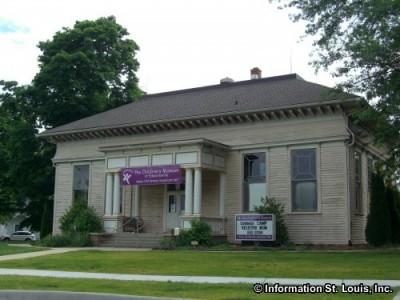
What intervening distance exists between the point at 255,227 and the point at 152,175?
6.04 metres

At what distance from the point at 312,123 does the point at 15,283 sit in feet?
54.9

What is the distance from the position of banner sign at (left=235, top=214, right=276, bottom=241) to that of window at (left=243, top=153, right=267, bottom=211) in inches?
98.0

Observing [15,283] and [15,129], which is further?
[15,129]

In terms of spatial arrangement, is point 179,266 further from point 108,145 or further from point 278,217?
point 108,145

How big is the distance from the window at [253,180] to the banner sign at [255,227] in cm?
249

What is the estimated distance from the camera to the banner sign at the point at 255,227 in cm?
2411

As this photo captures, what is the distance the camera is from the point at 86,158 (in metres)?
32.8

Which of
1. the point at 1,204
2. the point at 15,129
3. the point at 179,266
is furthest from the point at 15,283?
the point at 1,204

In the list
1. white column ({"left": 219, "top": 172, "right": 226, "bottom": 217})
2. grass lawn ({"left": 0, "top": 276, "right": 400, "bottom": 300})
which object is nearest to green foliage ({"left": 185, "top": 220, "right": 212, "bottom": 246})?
white column ({"left": 219, "top": 172, "right": 226, "bottom": 217})

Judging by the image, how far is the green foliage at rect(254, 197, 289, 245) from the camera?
2473 cm

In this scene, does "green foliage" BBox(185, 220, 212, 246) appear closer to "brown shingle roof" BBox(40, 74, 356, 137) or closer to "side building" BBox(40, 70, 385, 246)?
"side building" BBox(40, 70, 385, 246)

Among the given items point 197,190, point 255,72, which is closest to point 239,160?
point 197,190

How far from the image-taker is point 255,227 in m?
24.4

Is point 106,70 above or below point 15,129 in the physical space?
above
